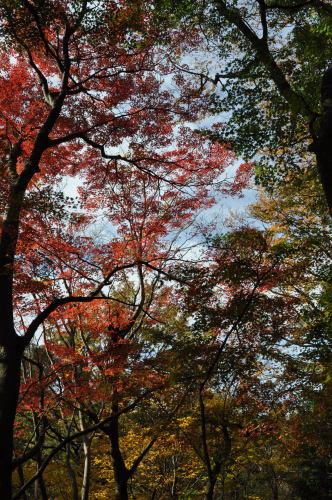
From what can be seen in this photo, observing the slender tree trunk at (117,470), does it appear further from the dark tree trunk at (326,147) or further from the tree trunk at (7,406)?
the dark tree trunk at (326,147)

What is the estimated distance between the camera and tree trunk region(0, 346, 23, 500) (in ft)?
13.7

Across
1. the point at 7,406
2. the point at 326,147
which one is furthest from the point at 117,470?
the point at 326,147

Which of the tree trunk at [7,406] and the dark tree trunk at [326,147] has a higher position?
the dark tree trunk at [326,147]

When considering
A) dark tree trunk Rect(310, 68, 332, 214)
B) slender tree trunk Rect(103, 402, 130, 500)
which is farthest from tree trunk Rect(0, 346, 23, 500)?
slender tree trunk Rect(103, 402, 130, 500)

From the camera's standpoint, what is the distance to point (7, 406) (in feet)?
14.5

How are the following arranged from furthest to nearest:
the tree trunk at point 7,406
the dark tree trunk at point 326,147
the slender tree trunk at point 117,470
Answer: the slender tree trunk at point 117,470 → the tree trunk at point 7,406 → the dark tree trunk at point 326,147

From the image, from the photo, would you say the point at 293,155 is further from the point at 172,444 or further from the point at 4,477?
the point at 172,444

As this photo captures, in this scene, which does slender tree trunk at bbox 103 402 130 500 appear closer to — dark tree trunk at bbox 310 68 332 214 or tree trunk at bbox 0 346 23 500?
tree trunk at bbox 0 346 23 500

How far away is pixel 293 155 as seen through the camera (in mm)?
7609

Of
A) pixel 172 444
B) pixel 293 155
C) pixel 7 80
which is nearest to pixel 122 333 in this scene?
pixel 172 444

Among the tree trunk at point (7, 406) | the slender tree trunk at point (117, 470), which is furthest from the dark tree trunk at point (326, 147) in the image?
the slender tree trunk at point (117, 470)

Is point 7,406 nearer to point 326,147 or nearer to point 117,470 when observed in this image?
point 326,147

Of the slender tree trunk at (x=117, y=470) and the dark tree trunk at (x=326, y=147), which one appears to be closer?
the dark tree trunk at (x=326, y=147)

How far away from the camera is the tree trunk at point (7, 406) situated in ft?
13.7
